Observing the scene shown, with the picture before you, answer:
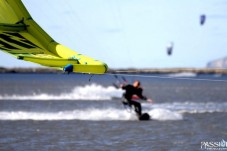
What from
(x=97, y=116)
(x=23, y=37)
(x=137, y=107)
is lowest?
(x=97, y=116)

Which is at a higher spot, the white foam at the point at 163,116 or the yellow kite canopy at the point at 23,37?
the yellow kite canopy at the point at 23,37

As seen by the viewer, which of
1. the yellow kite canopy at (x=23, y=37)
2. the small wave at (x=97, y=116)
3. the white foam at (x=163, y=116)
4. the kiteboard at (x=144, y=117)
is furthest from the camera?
the small wave at (x=97, y=116)

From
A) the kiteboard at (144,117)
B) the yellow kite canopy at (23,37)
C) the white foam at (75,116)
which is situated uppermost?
the yellow kite canopy at (23,37)

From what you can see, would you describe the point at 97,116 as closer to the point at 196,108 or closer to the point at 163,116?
the point at 163,116

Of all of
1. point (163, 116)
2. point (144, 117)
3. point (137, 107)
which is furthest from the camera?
point (163, 116)

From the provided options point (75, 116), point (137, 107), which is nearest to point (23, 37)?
point (137, 107)

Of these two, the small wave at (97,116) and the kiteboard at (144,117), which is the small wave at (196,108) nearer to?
the small wave at (97,116)

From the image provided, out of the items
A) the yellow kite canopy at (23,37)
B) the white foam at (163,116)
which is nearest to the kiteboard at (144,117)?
the white foam at (163,116)

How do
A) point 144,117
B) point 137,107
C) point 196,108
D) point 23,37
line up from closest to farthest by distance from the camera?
point 23,37, point 144,117, point 137,107, point 196,108

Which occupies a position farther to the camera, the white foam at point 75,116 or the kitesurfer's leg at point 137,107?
the white foam at point 75,116

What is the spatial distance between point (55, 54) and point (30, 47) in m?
0.92

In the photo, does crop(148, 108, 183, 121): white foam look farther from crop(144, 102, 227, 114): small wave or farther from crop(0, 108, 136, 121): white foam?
crop(144, 102, 227, 114): small wave

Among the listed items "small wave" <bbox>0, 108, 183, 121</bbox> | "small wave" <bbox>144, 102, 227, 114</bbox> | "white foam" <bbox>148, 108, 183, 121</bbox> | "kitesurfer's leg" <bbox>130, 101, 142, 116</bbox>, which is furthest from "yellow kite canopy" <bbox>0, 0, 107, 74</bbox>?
"small wave" <bbox>144, 102, 227, 114</bbox>

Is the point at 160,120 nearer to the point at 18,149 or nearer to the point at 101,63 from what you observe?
the point at 18,149
